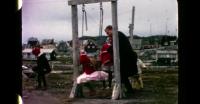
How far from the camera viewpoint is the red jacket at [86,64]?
10.2m

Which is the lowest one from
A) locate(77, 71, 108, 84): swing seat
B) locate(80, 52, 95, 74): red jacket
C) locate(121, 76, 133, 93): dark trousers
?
locate(121, 76, 133, 93): dark trousers

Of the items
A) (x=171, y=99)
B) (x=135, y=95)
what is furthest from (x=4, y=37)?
(x=135, y=95)

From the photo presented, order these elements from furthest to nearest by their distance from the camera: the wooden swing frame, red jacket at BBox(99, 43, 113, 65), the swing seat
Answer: red jacket at BBox(99, 43, 113, 65), the swing seat, the wooden swing frame

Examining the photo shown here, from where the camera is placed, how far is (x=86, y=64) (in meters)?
10.3

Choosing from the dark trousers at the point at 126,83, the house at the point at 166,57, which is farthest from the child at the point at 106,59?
the house at the point at 166,57

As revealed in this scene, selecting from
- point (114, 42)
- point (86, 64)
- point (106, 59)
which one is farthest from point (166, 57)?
point (114, 42)

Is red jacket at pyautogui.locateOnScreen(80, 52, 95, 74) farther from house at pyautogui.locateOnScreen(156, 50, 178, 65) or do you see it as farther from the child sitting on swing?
house at pyautogui.locateOnScreen(156, 50, 178, 65)

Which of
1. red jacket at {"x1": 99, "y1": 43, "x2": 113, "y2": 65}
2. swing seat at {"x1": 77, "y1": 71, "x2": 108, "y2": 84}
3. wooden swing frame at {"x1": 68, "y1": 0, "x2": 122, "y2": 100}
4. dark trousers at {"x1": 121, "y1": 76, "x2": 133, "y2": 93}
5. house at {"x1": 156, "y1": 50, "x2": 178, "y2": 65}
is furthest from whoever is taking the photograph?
house at {"x1": 156, "y1": 50, "x2": 178, "y2": 65}

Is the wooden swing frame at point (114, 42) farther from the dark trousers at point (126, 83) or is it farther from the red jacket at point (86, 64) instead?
the dark trousers at point (126, 83)

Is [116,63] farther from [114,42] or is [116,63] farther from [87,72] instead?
[87,72]

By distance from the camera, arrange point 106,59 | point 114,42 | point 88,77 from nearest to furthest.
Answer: point 114,42 → point 88,77 → point 106,59

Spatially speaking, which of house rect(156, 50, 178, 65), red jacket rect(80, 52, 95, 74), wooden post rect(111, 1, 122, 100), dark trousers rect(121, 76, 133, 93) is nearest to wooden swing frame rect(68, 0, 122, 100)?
wooden post rect(111, 1, 122, 100)

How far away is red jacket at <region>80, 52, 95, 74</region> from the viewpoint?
33.6 ft

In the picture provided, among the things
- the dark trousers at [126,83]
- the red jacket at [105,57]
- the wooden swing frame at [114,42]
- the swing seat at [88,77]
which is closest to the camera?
the wooden swing frame at [114,42]
